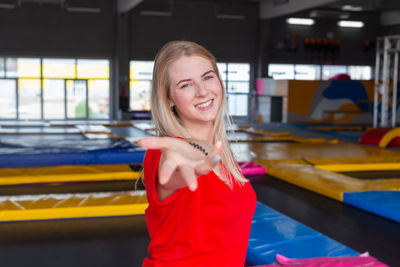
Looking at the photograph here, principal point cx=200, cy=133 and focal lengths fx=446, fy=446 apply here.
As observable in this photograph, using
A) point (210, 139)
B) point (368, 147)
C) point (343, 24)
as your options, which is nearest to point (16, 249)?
point (210, 139)

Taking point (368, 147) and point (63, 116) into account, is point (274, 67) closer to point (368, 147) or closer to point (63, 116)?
point (63, 116)

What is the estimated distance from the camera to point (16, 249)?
3074 mm

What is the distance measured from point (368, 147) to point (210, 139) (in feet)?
24.5

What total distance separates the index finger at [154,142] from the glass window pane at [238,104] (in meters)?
17.5

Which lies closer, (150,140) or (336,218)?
(150,140)

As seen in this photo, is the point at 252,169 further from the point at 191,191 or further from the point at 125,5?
the point at 125,5

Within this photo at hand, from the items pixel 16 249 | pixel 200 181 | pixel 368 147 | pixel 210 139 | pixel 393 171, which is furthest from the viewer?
pixel 368 147

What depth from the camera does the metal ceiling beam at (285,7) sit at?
12280 millimetres

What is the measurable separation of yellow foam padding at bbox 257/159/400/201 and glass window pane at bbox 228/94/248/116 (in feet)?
41.0

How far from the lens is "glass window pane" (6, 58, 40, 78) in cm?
1633

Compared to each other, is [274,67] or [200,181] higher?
[274,67]

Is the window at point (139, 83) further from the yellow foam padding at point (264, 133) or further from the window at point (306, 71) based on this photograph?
the yellow foam padding at point (264, 133)

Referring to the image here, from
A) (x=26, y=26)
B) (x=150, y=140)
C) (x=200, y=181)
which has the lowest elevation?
(x=200, y=181)

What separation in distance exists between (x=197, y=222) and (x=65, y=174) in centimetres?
440
